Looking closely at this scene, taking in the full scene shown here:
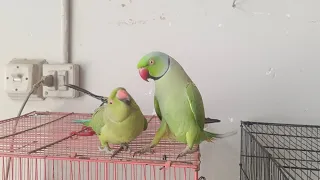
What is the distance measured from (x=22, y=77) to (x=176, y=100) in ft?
1.58

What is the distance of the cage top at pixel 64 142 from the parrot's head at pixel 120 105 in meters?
0.07

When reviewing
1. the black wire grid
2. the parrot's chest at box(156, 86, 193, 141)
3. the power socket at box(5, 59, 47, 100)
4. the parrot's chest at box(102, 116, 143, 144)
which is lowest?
the black wire grid

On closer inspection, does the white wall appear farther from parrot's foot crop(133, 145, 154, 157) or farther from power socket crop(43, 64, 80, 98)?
parrot's foot crop(133, 145, 154, 157)

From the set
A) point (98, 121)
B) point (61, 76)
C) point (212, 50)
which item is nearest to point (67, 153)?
point (98, 121)

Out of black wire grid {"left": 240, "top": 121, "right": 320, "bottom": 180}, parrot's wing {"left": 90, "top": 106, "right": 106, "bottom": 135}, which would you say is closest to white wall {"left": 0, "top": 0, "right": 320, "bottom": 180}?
black wire grid {"left": 240, "top": 121, "right": 320, "bottom": 180}

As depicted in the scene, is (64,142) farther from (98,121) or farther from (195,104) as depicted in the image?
(195,104)

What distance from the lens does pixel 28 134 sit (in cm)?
94

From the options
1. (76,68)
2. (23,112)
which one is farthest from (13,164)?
(76,68)

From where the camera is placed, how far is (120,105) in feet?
2.43

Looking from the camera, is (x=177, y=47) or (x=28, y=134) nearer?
(x=28, y=134)

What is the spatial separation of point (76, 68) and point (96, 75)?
5 cm

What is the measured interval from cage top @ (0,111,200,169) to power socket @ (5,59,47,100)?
0.06m

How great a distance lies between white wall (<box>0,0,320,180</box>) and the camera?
1.01m

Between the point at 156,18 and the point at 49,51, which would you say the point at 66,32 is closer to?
the point at 49,51
